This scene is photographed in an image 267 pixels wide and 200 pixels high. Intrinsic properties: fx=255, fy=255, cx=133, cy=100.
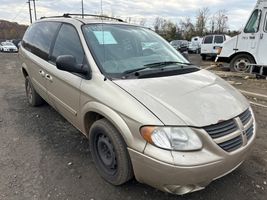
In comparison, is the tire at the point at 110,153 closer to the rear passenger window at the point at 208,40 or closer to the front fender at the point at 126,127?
the front fender at the point at 126,127

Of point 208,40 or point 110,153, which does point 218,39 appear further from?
point 110,153

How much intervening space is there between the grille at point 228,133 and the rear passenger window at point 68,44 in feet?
5.90

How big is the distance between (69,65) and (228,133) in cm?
185

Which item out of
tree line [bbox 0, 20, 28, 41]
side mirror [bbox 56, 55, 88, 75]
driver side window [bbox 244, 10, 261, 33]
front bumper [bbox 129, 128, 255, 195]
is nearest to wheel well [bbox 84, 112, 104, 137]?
side mirror [bbox 56, 55, 88, 75]

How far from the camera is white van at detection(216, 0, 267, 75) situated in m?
9.26

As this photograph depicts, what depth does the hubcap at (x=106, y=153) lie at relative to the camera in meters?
2.74

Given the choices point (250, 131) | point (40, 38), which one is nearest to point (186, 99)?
point (250, 131)

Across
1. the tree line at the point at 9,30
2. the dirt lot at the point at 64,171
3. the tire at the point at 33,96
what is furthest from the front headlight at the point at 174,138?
the tree line at the point at 9,30

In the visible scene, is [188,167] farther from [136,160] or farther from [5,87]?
[5,87]

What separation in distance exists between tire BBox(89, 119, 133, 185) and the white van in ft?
27.6

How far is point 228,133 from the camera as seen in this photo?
2.38 metres

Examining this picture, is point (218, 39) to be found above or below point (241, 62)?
above

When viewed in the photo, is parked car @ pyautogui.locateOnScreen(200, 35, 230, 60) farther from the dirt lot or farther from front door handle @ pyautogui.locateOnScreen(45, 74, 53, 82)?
front door handle @ pyautogui.locateOnScreen(45, 74, 53, 82)

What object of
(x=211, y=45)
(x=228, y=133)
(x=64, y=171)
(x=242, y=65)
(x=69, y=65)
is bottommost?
(x=64, y=171)
